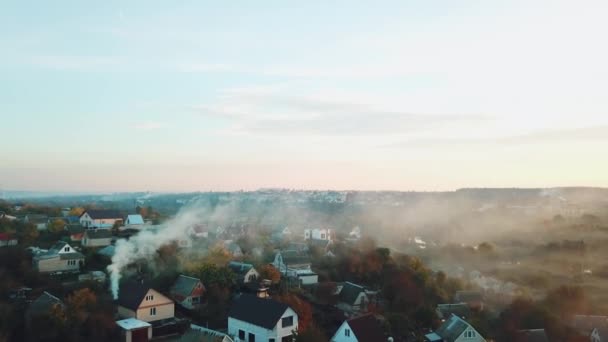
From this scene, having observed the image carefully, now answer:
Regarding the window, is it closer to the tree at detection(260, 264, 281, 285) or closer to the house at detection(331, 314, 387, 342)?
the house at detection(331, 314, 387, 342)

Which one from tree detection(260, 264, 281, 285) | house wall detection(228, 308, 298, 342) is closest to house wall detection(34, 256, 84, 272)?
tree detection(260, 264, 281, 285)

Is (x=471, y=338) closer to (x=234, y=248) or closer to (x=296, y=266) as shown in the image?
(x=296, y=266)

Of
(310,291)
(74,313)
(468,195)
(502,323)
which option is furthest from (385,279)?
(468,195)

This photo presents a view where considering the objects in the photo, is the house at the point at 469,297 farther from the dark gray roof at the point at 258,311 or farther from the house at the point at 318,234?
the house at the point at 318,234

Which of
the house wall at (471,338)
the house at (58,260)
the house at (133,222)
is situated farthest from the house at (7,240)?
the house wall at (471,338)

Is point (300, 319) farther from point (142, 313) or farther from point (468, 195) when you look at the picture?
point (468, 195)

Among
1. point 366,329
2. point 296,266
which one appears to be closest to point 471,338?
point 366,329
